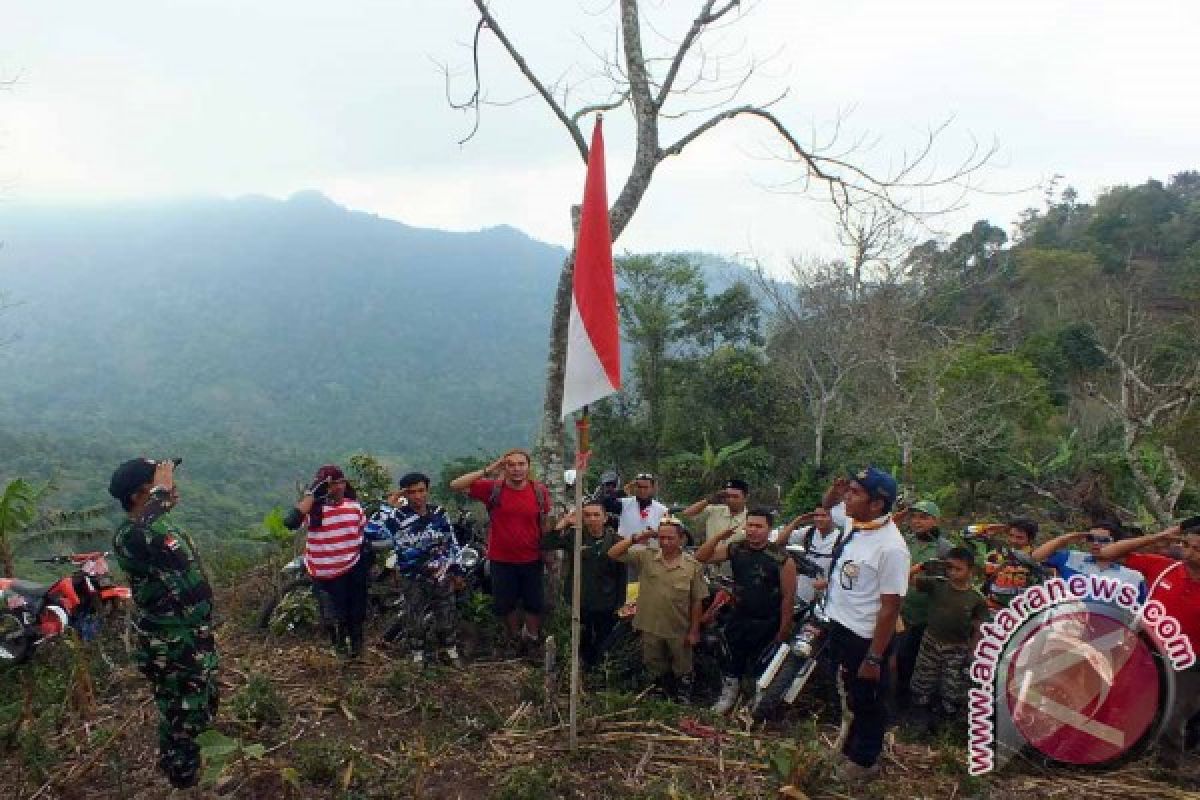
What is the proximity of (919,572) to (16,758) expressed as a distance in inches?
230

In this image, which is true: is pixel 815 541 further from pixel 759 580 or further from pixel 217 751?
pixel 217 751

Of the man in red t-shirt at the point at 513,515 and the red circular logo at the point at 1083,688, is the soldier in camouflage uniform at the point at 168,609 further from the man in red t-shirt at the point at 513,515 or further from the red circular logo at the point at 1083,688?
the red circular logo at the point at 1083,688

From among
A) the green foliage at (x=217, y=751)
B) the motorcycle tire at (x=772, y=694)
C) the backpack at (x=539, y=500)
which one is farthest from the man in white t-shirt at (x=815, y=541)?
the green foliage at (x=217, y=751)

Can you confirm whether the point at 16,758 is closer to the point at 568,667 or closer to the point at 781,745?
the point at 568,667

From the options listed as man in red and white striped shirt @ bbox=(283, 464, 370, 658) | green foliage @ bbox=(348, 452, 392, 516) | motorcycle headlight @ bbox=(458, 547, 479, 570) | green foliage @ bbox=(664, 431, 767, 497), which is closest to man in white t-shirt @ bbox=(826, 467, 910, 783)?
motorcycle headlight @ bbox=(458, 547, 479, 570)

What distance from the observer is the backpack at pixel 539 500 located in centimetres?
563

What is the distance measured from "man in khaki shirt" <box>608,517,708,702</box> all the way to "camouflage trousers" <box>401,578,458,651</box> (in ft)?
4.57

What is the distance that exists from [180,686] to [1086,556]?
18.5ft

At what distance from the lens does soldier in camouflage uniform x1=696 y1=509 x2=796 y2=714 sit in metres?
5.22

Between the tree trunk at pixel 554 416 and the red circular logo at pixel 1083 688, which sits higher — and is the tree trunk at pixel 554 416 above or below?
above

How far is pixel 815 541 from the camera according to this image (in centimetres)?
598

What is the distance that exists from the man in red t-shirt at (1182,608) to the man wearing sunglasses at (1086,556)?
1.59 feet

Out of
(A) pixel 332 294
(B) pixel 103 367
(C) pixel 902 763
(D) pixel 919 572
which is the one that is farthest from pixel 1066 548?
(A) pixel 332 294

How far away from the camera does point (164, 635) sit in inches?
144
